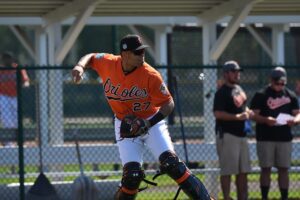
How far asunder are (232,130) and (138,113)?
2852mm

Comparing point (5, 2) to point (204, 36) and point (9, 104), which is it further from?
point (204, 36)

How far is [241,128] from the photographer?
520 inches

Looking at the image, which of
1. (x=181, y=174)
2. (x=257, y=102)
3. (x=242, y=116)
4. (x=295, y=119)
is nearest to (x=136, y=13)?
(x=257, y=102)

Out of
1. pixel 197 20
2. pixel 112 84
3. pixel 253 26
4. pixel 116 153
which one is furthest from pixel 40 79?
pixel 253 26

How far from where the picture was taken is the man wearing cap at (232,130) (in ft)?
42.6

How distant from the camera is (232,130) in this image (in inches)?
518

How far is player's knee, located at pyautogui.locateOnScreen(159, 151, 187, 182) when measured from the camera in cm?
1028

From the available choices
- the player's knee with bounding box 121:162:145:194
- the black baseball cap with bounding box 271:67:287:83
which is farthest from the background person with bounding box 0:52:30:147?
the player's knee with bounding box 121:162:145:194

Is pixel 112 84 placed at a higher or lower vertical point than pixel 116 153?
higher

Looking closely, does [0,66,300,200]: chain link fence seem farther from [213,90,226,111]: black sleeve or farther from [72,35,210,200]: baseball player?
[72,35,210,200]: baseball player

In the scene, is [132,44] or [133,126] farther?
[132,44]

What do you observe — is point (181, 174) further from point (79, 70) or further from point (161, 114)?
point (79, 70)

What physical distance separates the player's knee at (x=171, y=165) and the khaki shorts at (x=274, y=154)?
3.23 meters

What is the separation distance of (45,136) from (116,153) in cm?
112
